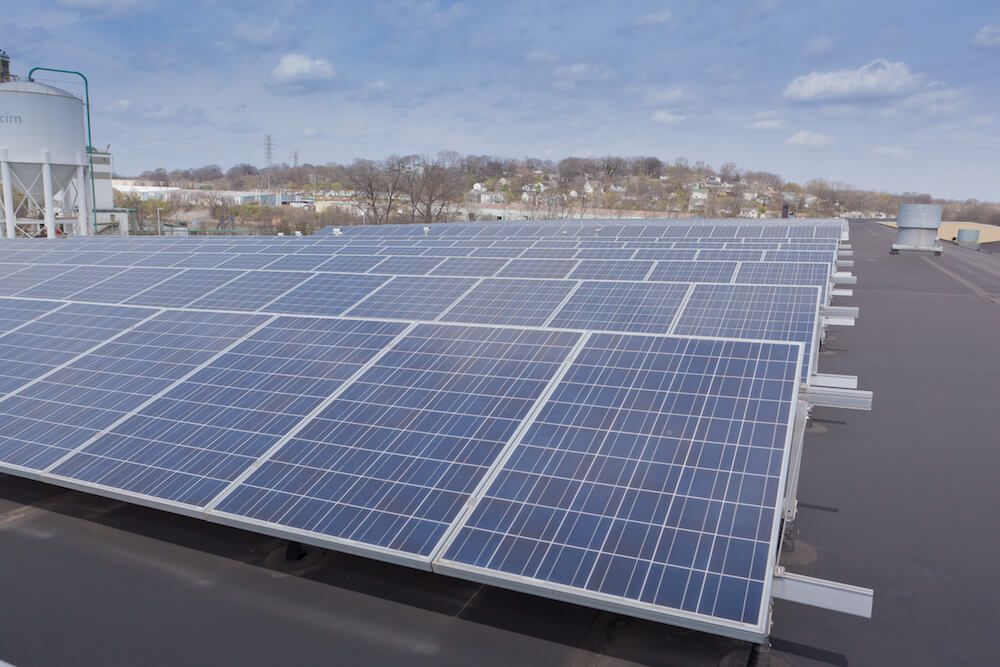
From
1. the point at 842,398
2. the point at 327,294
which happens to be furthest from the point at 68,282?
the point at 842,398

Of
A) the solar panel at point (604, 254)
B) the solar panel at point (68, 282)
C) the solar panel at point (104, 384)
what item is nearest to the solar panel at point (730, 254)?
the solar panel at point (604, 254)

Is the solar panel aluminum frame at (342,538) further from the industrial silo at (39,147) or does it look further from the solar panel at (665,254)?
the industrial silo at (39,147)

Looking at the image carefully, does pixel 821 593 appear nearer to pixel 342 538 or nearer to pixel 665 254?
pixel 342 538

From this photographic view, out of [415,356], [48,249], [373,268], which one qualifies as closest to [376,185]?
[48,249]

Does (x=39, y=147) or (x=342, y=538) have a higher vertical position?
(x=39, y=147)

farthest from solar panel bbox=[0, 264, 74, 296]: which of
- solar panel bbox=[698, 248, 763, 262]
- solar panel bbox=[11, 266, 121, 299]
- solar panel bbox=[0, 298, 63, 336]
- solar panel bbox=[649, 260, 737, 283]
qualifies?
solar panel bbox=[698, 248, 763, 262]

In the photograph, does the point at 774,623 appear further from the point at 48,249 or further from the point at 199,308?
the point at 48,249

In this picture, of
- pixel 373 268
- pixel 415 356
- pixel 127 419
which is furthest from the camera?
pixel 373 268
